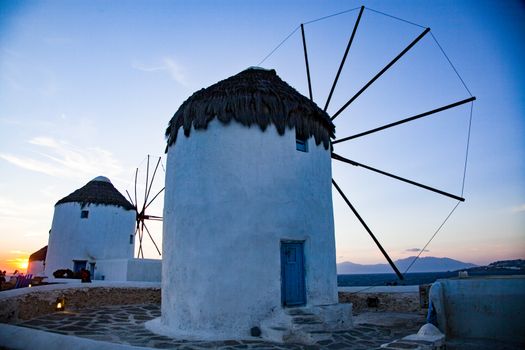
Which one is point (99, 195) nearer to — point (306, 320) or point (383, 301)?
point (383, 301)

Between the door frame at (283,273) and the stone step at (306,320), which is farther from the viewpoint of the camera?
the door frame at (283,273)

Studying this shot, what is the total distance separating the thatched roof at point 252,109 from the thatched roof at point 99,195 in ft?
48.1

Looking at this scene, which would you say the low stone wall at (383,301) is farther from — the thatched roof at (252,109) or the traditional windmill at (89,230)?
the traditional windmill at (89,230)

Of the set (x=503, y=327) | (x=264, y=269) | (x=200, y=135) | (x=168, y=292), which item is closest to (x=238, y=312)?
(x=264, y=269)

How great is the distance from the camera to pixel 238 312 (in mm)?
7801

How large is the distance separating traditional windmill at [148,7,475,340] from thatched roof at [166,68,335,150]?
3cm

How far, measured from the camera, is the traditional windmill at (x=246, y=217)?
26.0ft

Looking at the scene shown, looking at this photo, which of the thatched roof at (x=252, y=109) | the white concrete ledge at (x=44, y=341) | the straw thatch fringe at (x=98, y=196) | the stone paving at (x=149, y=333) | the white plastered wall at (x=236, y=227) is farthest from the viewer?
the straw thatch fringe at (x=98, y=196)

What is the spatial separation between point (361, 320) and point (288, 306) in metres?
2.31

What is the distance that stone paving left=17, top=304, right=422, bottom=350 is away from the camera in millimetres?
6742

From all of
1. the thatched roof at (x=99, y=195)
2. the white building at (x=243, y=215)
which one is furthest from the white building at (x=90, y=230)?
the white building at (x=243, y=215)

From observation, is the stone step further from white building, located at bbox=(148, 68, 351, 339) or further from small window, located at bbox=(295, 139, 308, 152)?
small window, located at bbox=(295, 139, 308, 152)

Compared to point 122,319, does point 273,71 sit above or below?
above

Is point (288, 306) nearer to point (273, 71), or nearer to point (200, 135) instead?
point (200, 135)
